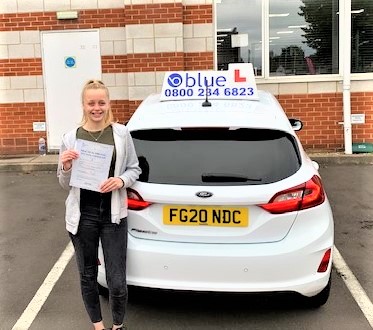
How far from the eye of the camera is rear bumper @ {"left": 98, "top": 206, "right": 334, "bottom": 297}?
139 inches

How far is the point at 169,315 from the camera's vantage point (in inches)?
159

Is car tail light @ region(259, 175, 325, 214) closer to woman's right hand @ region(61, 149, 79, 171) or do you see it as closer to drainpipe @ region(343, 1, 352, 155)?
woman's right hand @ region(61, 149, 79, 171)

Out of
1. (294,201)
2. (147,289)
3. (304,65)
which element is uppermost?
(304,65)

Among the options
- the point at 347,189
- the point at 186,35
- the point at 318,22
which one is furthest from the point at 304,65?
the point at 347,189

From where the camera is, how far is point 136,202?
365 centimetres

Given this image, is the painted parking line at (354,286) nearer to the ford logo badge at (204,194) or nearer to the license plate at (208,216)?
the license plate at (208,216)

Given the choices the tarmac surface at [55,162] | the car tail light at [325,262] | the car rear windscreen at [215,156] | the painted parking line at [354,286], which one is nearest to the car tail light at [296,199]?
the car rear windscreen at [215,156]

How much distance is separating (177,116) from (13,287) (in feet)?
7.00

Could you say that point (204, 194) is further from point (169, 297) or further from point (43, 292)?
point (43, 292)

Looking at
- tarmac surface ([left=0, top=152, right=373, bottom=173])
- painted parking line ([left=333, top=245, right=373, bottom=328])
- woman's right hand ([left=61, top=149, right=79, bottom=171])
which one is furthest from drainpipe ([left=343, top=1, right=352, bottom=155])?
woman's right hand ([left=61, top=149, right=79, bottom=171])

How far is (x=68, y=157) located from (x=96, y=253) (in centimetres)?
67

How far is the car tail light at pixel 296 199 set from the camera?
356 centimetres

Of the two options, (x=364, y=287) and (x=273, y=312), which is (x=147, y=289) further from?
(x=364, y=287)

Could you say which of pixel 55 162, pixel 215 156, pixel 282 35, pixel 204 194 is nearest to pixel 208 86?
pixel 215 156
